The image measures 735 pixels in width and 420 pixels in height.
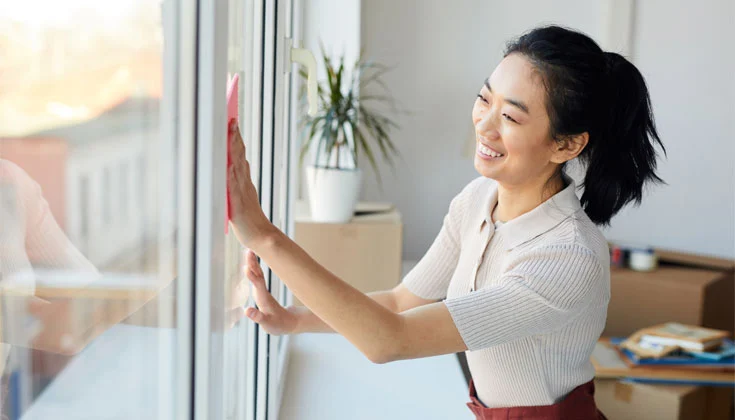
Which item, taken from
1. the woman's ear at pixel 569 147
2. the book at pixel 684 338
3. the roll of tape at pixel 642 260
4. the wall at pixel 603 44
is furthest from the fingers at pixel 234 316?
the wall at pixel 603 44

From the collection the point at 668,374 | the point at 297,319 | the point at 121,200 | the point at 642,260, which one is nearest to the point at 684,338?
the point at 668,374

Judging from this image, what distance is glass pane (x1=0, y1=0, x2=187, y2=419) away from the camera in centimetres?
42

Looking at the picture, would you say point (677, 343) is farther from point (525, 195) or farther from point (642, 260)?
point (525, 195)

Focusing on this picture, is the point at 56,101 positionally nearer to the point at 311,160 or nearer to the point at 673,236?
the point at 311,160

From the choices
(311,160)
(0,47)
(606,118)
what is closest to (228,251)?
(606,118)

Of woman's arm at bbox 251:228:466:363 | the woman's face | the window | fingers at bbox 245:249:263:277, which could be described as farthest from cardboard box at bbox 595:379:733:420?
the window

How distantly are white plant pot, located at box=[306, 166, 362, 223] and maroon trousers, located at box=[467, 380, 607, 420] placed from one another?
1.46 metres

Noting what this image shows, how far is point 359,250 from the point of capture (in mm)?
2842

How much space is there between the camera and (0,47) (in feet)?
1.25

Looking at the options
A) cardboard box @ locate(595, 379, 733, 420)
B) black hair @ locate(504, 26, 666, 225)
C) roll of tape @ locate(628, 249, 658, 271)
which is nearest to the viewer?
black hair @ locate(504, 26, 666, 225)

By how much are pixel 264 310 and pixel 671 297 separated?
7.50 ft

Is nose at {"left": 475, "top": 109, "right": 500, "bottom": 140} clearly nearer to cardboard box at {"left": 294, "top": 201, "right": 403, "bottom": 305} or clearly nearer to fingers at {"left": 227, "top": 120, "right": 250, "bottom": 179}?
fingers at {"left": 227, "top": 120, "right": 250, "bottom": 179}

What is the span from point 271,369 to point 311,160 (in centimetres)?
179

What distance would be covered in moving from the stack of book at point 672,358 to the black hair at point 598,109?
1218 mm
